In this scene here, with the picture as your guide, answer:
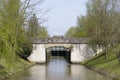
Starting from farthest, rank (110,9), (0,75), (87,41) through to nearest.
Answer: (87,41) < (110,9) < (0,75)

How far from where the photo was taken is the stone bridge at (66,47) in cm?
7125

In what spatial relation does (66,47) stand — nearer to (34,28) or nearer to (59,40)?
(59,40)

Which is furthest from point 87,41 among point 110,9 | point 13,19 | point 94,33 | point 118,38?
point 13,19

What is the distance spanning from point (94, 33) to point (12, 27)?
24.6 m

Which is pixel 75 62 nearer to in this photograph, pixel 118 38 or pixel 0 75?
pixel 118 38

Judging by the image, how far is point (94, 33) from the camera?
62688 millimetres

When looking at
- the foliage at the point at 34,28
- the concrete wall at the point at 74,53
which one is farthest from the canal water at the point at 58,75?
the concrete wall at the point at 74,53

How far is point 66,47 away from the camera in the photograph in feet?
236

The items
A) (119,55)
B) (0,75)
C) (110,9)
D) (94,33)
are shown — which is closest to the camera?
(0,75)

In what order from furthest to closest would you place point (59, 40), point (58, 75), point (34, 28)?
point (34, 28)
point (59, 40)
point (58, 75)

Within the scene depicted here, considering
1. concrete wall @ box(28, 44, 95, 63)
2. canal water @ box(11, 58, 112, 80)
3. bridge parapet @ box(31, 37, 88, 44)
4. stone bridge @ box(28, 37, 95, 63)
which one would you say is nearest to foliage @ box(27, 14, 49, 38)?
bridge parapet @ box(31, 37, 88, 44)

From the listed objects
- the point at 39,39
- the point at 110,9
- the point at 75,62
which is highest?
the point at 110,9

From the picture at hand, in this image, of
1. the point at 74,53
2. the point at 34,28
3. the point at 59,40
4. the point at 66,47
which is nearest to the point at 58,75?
the point at 59,40

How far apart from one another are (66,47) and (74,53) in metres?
2.05
